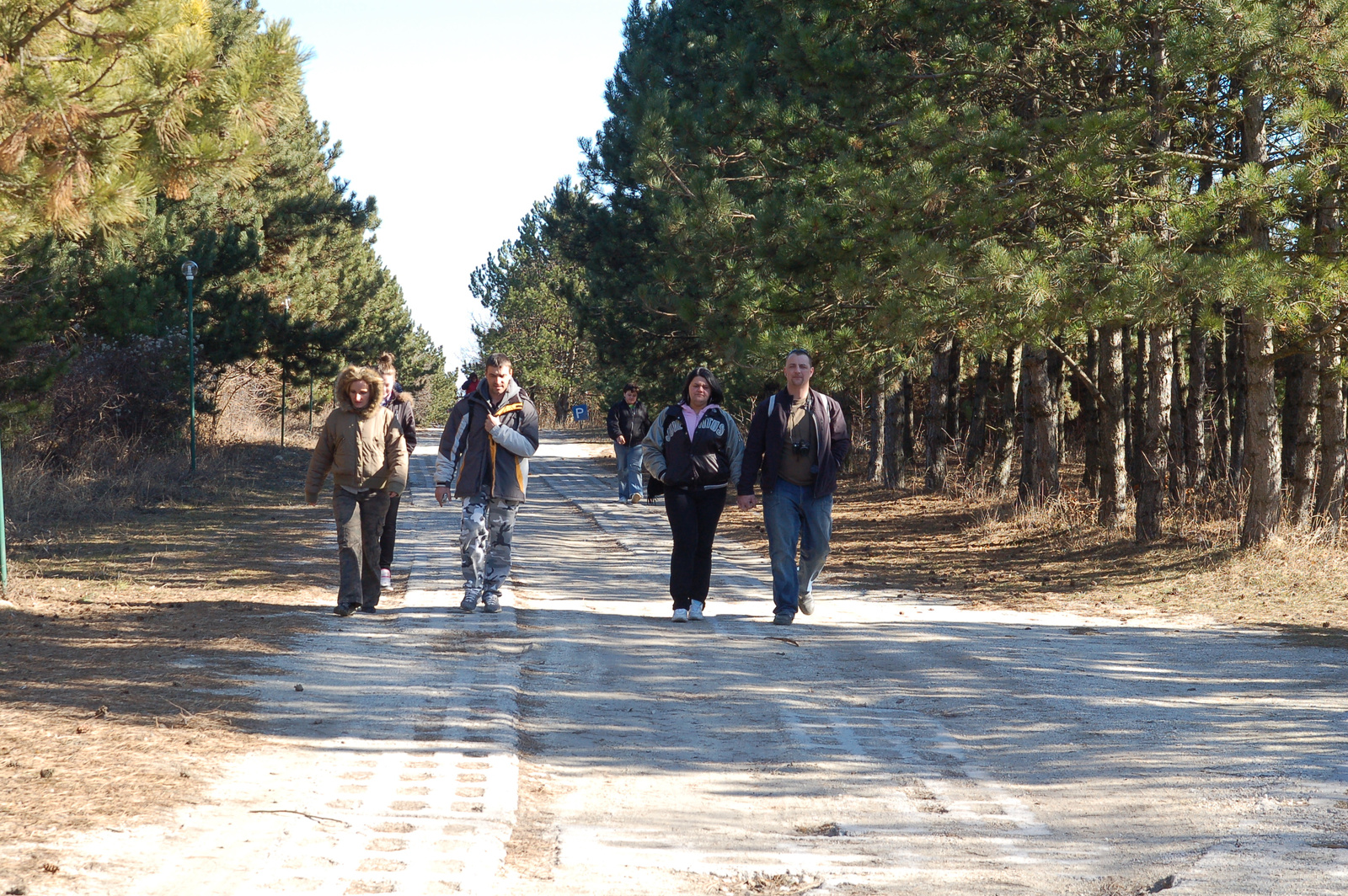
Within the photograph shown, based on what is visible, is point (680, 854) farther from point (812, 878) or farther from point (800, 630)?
point (800, 630)

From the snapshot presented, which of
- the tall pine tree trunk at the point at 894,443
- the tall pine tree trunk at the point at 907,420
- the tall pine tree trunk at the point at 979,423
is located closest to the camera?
the tall pine tree trunk at the point at 894,443

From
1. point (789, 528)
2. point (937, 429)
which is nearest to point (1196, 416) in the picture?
point (937, 429)

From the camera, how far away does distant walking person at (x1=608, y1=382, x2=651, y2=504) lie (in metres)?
21.1

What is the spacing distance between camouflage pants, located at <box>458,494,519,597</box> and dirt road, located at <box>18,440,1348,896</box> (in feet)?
1.44

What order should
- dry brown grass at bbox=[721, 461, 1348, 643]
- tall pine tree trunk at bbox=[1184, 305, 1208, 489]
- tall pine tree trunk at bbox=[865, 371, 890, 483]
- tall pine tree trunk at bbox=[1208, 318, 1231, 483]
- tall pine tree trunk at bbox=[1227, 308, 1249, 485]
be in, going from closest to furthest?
dry brown grass at bbox=[721, 461, 1348, 643]
tall pine tree trunk at bbox=[1184, 305, 1208, 489]
tall pine tree trunk at bbox=[1227, 308, 1249, 485]
tall pine tree trunk at bbox=[1208, 318, 1231, 483]
tall pine tree trunk at bbox=[865, 371, 890, 483]

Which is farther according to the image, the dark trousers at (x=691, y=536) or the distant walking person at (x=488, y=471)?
the distant walking person at (x=488, y=471)

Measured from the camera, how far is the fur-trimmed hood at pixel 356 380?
9.40 m

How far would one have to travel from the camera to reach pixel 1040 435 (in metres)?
16.8

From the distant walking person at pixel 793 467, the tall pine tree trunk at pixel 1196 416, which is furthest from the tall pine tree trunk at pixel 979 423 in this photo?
the distant walking person at pixel 793 467

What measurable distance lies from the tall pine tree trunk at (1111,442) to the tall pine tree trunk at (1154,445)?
2.44ft

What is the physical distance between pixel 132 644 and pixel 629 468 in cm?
1432

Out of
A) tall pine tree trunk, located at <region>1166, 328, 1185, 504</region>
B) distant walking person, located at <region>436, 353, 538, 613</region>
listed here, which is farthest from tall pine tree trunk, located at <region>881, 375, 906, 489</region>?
distant walking person, located at <region>436, 353, 538, 613</region>

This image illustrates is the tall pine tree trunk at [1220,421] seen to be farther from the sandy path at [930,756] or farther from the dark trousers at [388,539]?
the dark trousers at [388,539]

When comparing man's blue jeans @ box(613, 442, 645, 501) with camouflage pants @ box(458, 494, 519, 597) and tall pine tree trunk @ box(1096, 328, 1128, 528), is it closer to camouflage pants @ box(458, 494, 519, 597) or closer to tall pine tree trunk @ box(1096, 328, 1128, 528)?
tall pine tree trunk @ box(1096, 328, 1128, 528)
